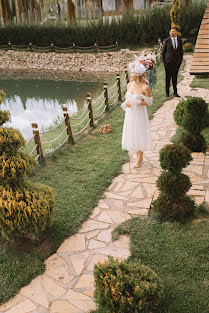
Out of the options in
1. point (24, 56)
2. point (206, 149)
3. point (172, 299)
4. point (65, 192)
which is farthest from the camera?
point (24, 56)

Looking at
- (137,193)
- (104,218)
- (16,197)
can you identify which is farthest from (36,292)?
(137,193)

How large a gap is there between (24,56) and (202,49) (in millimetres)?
23112

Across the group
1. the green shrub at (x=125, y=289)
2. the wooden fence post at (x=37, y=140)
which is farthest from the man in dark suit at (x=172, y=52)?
the green shrub at (x=125, y=289)

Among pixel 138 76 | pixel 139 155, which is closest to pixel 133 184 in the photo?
pixel 139 155

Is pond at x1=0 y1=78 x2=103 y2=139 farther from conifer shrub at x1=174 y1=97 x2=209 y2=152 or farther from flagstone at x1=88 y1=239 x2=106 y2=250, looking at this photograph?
flagstone at x1=88 y1=239 x2=106 y2=250

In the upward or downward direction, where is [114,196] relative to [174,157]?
downward

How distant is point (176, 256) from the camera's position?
478cm

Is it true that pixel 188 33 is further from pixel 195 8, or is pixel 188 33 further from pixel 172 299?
pixel 172 299

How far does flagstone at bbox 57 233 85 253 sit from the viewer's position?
5.20 m

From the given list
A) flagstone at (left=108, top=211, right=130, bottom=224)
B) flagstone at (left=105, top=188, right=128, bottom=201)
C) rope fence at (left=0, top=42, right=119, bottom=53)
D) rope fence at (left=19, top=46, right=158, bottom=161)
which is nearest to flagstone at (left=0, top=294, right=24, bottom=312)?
flagstone at (left=108, top=211, right=130, bottom=224)

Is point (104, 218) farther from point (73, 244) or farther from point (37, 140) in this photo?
point (37, 140)

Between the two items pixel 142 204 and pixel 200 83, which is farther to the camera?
pixel 200 83

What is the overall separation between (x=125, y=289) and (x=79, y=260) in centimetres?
147

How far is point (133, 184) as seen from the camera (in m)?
6.88
